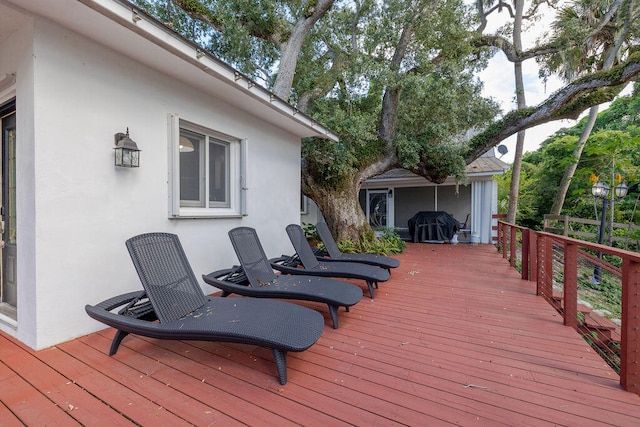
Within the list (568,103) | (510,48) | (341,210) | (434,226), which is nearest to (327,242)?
(341,210)

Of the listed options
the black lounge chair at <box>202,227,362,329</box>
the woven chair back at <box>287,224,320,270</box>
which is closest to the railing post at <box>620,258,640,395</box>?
the black lounge chair at <box>202,227,362,329</box>

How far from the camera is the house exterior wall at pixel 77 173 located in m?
2.58

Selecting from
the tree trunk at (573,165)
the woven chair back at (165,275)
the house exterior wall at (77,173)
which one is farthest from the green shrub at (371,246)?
the tree trunk at (573,165)

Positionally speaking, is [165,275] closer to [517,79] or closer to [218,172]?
[218,172]

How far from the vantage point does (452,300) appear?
169 inches

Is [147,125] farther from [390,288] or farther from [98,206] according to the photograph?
A: [390,288]

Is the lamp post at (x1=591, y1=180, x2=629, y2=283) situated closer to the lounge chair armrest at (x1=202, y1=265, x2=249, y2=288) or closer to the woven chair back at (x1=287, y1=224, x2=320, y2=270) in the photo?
the woven chair back at (x1=287, y1=224, x2=320, y2=270)

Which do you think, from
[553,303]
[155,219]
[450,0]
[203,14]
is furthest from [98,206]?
[450,0]

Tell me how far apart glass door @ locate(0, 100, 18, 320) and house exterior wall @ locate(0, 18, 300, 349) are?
38cm

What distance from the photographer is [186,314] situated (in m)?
2.63

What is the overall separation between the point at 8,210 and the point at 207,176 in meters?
2.13

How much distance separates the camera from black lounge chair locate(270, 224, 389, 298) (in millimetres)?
4312

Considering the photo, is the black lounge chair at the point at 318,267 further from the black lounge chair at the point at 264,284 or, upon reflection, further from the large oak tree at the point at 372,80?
the large oak tree at the point at 372,80

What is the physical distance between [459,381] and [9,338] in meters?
4.16
